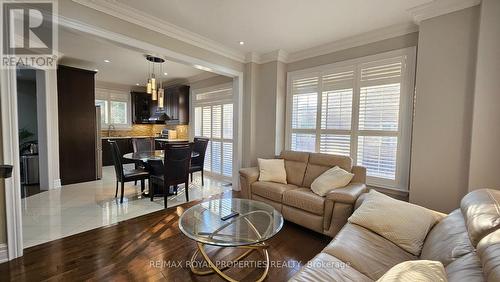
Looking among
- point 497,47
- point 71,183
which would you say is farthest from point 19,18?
point 497,47

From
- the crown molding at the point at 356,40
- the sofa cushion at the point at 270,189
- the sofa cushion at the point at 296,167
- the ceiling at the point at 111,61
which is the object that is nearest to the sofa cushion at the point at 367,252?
the sofa cushion at the point at 270,189

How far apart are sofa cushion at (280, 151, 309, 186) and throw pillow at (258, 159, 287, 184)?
102 mm

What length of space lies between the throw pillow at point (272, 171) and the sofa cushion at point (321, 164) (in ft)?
1.19

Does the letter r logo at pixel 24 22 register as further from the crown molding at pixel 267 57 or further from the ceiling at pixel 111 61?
the crown molding at pixel 267 57

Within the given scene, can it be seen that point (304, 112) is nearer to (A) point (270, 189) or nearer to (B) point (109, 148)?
(A) point (270, 189)

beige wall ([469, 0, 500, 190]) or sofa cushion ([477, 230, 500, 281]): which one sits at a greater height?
beige wall ([469, 0, 500, 190])

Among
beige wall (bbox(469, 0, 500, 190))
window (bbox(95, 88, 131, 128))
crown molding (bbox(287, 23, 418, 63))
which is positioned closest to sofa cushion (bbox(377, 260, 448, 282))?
beige wall (bbox(469, 0, 500, 190))

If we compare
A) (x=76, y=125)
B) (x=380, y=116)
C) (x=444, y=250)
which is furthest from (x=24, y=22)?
(x=380, y=116)

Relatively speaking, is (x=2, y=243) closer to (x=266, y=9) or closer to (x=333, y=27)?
(x=266, y=9)

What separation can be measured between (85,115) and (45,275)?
3879 mm

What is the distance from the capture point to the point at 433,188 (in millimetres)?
2537

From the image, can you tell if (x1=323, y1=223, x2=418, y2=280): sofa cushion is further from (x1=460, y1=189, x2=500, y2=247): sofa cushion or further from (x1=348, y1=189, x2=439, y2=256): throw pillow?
(x1=460, y1=189, x2=500, y2=247): sofa cushion

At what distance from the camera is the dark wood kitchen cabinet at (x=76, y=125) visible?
441 centimetres

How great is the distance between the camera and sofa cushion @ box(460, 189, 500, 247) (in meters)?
1.11
